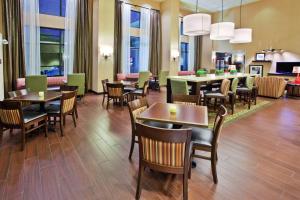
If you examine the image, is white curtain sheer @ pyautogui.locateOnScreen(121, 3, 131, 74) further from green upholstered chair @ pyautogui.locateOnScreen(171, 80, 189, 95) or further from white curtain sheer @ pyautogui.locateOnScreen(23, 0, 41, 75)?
green upholstered chair @ pyautogui.locateOnScreen(171, 80, 189, 95)

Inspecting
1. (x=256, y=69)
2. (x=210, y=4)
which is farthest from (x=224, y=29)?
(x=210, y=4)

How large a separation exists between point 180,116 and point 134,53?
9.03 m

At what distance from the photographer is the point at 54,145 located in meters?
3.65

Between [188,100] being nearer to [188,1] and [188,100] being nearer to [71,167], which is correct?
[71,167]

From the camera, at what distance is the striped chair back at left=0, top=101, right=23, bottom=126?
11.0 feet

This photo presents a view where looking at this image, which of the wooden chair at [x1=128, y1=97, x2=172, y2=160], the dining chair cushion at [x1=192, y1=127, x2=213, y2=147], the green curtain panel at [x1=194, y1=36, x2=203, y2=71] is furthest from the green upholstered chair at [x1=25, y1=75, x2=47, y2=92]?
the green curtain panel at [x1=194, y1=36, x2=203, y2=71]

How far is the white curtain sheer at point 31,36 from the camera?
7695 millimetres

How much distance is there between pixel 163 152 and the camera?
203cm

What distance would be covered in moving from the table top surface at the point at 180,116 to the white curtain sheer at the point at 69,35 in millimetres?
6885

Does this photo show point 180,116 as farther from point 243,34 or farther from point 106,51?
point 106,51

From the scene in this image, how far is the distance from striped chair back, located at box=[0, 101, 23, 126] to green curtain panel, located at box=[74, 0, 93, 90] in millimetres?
5819

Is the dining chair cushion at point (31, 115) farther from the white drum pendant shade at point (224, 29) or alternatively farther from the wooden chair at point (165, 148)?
the white drum pendant shade at point (224, 29)

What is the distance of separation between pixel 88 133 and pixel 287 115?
553 cm

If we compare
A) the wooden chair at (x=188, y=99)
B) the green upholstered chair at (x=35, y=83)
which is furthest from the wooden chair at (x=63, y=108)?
the green upholstered chair at (x=35, y=83)
